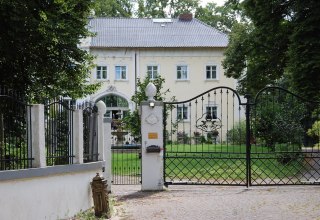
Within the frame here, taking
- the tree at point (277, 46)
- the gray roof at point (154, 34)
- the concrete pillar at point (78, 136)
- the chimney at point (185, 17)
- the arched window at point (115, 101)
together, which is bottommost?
the concrete pillar at point (78, 136)

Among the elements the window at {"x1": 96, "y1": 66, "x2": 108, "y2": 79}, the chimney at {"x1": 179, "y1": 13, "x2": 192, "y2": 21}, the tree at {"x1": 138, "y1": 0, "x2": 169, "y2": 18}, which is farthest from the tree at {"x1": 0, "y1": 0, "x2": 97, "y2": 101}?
the tree at {"x1": 138, "y1": 0, "x2": 169, "y2": 18}

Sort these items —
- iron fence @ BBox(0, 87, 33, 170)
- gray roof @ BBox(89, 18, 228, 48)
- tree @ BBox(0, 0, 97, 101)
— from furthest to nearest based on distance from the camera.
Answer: gray roof @ BBox(89, 18, 228, 48), tree @ BBox(0, 0, 97, 101), iron fence @ BBox(0, 87, 33, 170)

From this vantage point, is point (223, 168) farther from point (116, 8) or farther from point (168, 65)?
point (116, 8)

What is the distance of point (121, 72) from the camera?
47.2 meters

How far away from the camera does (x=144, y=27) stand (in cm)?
5016

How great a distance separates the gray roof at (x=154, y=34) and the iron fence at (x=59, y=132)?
118 feet

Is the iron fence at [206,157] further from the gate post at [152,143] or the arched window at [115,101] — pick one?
the arched window at [115,101]

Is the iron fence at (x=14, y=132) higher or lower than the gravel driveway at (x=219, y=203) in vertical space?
higher

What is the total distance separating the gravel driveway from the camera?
10984 mm

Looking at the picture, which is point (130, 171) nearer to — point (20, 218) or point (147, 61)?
point (20, 218)

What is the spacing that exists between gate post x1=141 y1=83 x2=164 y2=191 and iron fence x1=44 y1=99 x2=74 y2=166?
443 centimetres

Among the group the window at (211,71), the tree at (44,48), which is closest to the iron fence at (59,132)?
the tree at (44,48)

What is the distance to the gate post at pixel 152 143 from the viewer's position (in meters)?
15.5

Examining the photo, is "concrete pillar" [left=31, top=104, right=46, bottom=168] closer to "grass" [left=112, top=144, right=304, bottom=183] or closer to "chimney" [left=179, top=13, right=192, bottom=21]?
"grass" [left=112, top=144, right=304, bottom=183]
